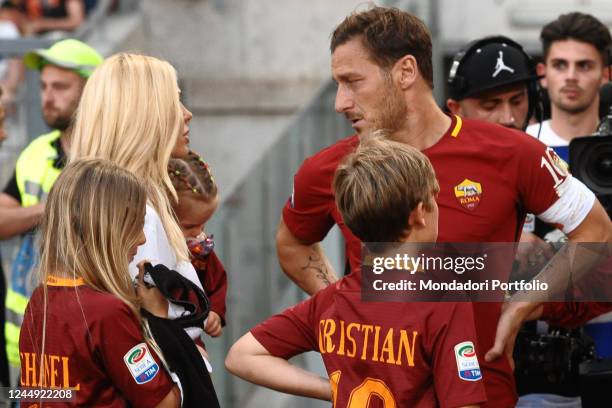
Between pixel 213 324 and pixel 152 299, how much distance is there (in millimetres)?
649

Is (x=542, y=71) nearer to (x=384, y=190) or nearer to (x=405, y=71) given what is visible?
(x=405, y=71)

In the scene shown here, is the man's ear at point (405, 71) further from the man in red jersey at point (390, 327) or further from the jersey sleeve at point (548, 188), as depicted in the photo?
the man in red jersey at point (390, 327)

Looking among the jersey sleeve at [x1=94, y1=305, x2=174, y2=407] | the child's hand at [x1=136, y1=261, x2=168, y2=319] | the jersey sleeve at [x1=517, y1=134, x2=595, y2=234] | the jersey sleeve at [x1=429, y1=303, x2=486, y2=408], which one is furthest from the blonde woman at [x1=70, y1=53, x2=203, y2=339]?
the jersey sleeve at [x1=517, y1=134, x2=595, y2=234]

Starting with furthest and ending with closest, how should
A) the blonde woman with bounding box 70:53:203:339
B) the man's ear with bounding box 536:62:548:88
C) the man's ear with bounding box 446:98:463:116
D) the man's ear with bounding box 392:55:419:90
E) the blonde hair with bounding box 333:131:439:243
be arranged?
the man's ear with bounding box 536:62:548:88, the man's ear with bounding box 446:98:463:116, the man's ear with bounding box 392:55:419:90, the blonde woman with bounding box 70:53:203:339, the blonde hair with bounding box 333:131:439:243

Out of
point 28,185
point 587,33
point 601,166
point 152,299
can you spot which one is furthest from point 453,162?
point 28,185

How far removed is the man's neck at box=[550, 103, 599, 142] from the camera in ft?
19.1

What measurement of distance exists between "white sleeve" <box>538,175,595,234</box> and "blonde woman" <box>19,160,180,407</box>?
1300mm

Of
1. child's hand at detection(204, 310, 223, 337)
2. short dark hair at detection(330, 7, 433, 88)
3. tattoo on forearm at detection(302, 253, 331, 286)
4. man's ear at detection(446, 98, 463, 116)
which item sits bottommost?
child's hand at detection(204, 310, 223, 337)

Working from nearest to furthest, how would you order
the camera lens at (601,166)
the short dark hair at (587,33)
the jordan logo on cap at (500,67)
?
the camera lens at (601,166) < the jordan logo on cap at (500,67) < the short dark hair at (587,33)

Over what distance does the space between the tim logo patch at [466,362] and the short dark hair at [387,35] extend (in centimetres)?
121

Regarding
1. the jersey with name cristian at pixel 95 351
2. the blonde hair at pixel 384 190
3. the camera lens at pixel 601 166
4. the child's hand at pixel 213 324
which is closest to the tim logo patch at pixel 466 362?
the blonde hair at pixel 384 190

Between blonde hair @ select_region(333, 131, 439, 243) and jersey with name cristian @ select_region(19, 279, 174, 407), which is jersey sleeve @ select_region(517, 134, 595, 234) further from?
jersey with name cristian @ select_region(19, 279, 174, 407)

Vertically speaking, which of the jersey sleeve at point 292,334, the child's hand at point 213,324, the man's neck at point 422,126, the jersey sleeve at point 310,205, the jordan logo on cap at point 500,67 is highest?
the jordan logo on cap at point 500,67

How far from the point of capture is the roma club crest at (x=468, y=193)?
13.6 feet
